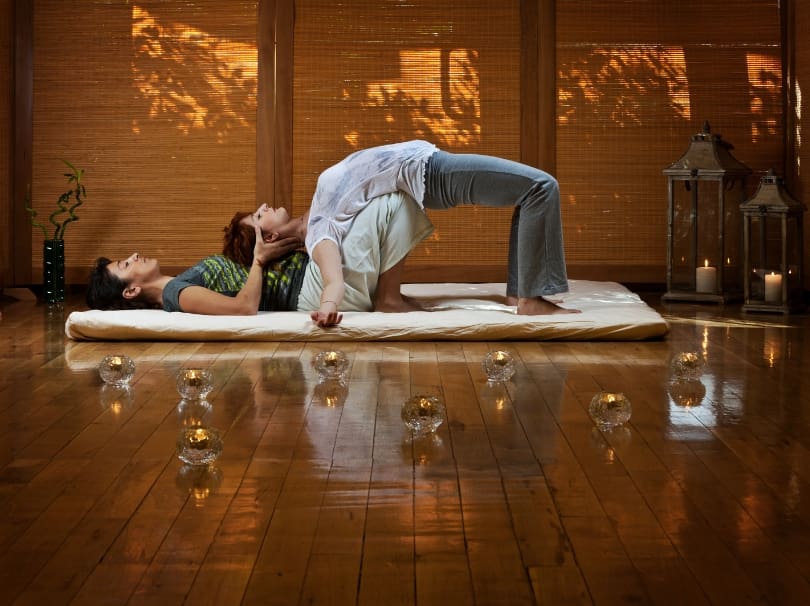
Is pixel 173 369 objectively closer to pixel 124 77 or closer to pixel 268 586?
pixel 268 586

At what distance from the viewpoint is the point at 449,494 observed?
1.90 metres

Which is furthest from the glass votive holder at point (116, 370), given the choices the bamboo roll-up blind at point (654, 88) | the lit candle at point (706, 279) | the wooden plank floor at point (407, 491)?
the bamboo roll-up blind at point (654, 88)

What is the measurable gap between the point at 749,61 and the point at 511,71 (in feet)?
3.77

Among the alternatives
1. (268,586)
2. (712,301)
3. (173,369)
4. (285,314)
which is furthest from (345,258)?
(268,586)

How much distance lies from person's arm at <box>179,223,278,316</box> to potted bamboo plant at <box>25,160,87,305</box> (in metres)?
1.35

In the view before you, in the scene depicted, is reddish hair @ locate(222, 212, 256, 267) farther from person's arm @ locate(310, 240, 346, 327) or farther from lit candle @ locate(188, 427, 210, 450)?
lit candle @ locate(188, 427, 210, 450)

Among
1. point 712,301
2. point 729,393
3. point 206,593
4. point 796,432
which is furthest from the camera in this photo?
point 712,301

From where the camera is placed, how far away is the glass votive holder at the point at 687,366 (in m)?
3.00

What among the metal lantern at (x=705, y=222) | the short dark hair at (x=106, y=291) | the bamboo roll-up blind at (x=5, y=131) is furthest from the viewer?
the bamboo roll-up blind at (x=5, y=131)

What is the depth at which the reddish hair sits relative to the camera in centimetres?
407

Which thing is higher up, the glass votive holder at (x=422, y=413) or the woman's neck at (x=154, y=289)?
the woman's neck at (x=154, y=289)

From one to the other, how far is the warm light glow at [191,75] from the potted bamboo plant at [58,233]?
0.41 meters

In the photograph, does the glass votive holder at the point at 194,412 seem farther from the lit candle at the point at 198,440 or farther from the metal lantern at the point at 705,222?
the metal lantern at the point at 705,222

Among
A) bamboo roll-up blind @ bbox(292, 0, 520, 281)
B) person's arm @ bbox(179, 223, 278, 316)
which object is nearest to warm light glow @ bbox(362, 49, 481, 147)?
bamboo roll-up blind @ bbox(292, 0, 520, 281)
